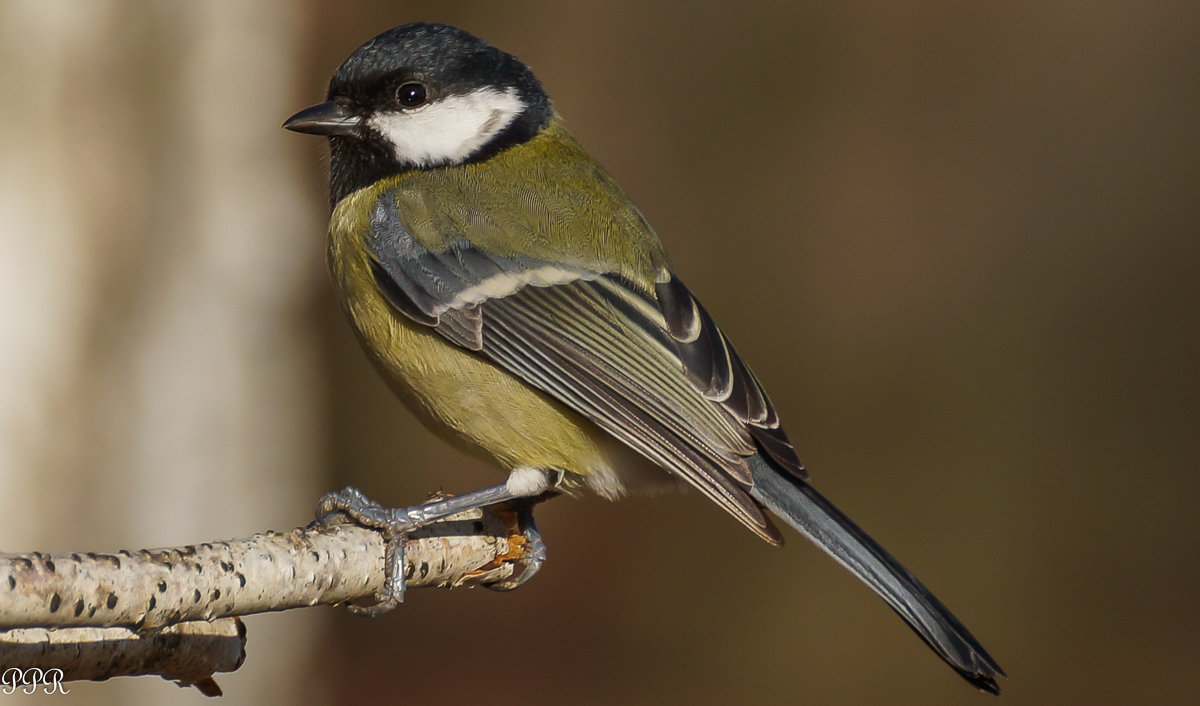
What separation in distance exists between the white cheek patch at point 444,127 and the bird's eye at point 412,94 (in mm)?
16

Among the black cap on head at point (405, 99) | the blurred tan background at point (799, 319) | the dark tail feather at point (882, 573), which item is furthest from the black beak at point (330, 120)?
the blurred tan background at point (799, 319)

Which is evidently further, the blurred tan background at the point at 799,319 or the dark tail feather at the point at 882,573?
the blurred tan background at the point at 799,319

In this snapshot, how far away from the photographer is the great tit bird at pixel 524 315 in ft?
6.47

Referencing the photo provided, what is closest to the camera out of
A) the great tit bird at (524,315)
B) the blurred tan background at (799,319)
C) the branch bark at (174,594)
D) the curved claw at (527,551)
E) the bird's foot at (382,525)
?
the branch bark at (174,594)

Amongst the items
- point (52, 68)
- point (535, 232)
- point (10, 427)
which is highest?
point (52, 68)

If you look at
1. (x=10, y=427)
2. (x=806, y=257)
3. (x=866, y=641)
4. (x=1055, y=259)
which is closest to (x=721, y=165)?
(x=806, y=257)

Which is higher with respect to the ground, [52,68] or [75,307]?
[52,68]

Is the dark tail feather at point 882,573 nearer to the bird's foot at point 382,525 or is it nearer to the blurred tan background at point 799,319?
the bird's foot at point 382,525

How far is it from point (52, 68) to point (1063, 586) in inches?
136

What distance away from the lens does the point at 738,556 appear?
12.2 feet

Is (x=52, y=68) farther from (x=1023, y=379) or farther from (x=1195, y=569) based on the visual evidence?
(x=1195, y=569)

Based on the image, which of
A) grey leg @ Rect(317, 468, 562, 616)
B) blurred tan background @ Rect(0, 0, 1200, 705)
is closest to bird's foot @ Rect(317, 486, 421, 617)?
grey leg @ Rect(317, 468, 562, 616)

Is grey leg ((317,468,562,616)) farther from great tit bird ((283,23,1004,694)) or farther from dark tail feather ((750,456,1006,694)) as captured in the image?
dark tail feather ((750,456,1006,694))

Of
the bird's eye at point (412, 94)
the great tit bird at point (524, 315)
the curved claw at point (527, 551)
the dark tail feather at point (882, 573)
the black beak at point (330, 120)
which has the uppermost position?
the bird's eye at point (412, 94)
